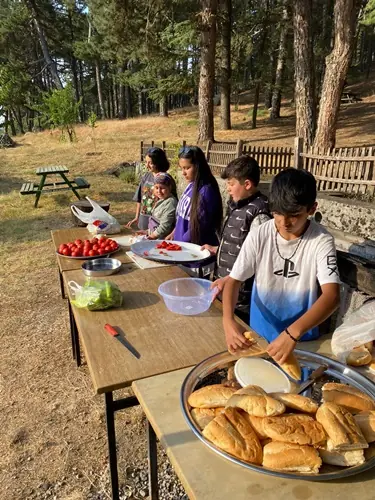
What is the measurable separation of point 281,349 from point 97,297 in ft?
3.43

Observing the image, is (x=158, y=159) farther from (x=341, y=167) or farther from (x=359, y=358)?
(x=341, y=167)

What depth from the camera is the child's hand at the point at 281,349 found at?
4.54ft

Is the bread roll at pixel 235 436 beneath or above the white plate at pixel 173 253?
above

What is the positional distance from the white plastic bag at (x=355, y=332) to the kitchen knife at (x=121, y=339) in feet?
2.79

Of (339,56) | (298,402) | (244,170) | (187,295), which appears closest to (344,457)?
(298,402)

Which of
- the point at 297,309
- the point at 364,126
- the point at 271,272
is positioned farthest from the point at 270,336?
the point at 364,126

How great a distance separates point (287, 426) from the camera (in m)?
1.05

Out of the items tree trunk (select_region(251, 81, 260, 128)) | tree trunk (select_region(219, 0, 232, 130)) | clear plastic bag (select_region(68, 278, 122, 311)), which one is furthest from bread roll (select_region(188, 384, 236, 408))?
tree trunk (select_region(251, 81, 260, 128))

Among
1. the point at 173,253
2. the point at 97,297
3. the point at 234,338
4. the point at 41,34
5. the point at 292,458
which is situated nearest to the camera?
the point at 292,458

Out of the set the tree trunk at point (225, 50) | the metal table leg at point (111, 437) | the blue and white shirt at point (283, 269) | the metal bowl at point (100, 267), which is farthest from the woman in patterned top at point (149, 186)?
the tree trunk at point (225, 50)

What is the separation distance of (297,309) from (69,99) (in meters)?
23.5

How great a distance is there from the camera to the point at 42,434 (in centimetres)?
266

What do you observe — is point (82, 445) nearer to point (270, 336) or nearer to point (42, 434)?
point (42, 434)

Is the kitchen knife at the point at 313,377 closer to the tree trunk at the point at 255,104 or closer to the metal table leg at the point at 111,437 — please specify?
the metal table leg at the point at 111,437
